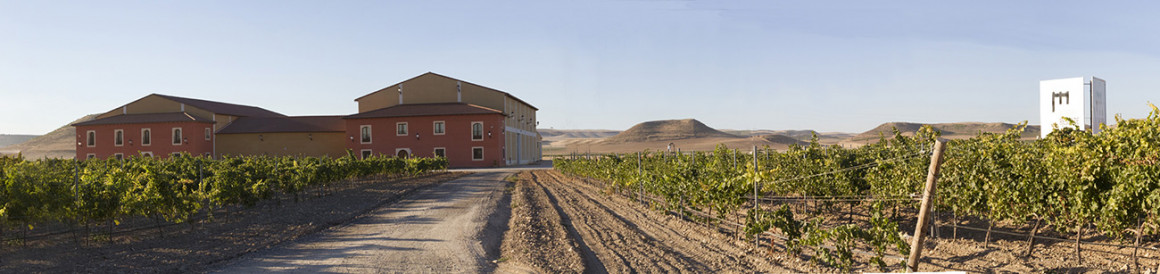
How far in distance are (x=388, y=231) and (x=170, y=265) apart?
3816mm

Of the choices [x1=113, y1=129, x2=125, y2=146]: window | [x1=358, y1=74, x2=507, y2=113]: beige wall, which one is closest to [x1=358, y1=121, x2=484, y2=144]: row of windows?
[x1=358, y1=74, x2=507, y2=113]: beige wall

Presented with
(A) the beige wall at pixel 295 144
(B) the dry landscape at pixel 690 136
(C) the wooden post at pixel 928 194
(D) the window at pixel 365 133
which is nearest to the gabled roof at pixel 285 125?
(A) the beige wall at pixel 295 144

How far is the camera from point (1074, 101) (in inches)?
1265

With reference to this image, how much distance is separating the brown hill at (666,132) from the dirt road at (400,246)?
429 feet

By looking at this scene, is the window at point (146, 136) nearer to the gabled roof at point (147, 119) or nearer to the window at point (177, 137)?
the gabled roof at point (147, 119)

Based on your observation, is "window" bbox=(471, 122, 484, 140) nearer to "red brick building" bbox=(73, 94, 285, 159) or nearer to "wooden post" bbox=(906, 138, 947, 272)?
"red brick building" bbox=(73, 94, 285, 159)

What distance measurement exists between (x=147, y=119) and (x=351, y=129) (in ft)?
56.3

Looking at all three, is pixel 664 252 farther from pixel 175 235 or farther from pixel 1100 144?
pixel 175 235

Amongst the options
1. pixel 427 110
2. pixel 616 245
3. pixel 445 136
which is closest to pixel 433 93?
pixel 427 110

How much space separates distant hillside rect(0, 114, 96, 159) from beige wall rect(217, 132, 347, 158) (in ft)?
233

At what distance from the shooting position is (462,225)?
13.1 meters

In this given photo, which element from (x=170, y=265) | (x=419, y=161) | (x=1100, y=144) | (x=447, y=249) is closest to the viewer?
(x=1100, y=144)

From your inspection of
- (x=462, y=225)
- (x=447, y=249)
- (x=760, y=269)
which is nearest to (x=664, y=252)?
(x=760, y=269)

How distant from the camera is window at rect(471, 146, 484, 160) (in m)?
44.6
